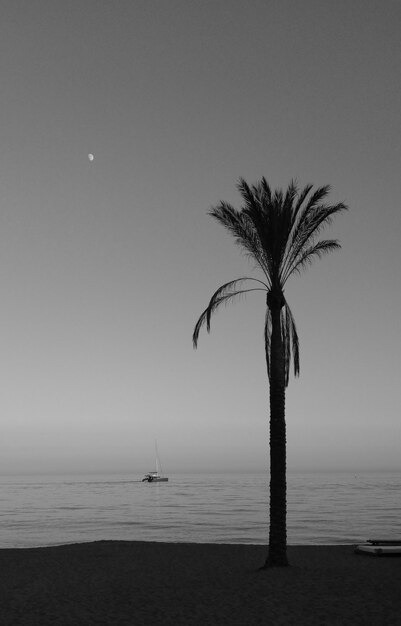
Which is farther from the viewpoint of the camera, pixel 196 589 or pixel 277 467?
pixel 277 467

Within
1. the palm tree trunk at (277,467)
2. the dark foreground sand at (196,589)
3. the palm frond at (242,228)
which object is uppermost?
the palm frond at (242,228)

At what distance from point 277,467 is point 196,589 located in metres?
4.58

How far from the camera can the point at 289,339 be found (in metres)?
21.3

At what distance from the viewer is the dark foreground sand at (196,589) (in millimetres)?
13602

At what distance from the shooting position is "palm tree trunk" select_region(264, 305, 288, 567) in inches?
773

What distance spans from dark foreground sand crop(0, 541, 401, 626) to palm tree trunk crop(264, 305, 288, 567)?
69 cm

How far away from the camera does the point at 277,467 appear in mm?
19578

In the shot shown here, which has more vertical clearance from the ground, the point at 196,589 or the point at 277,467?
the point at 277,467

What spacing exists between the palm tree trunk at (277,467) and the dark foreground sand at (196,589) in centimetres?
69

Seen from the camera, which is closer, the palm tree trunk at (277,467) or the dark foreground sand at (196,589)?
the dark foreground sand at (196,589)

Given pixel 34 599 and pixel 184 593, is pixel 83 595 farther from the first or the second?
pixel 184 593

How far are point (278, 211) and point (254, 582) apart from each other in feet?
36.2

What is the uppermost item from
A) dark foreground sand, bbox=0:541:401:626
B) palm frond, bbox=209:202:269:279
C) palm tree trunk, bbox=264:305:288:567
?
palm frond, bbox=209:202:269:279

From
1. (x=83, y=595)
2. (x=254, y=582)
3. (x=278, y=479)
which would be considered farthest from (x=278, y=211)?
(x=83, y=595)
